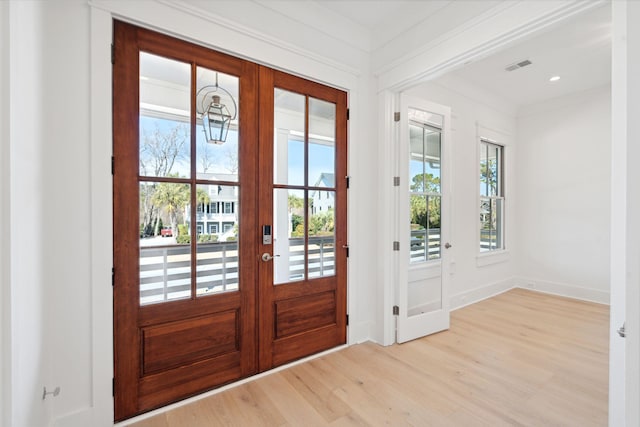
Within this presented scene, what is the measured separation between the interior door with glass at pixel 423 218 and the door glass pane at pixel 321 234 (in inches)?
27.5

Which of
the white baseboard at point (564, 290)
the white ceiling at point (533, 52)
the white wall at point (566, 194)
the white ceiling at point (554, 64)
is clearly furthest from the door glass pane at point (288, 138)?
the white baseboard at point (564, 290)

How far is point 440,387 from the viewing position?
2.18 metres

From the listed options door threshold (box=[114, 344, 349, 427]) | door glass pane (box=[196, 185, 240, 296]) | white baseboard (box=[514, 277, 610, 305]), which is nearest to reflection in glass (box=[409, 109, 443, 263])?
door threshold (box=[114, 344, 349, 427])

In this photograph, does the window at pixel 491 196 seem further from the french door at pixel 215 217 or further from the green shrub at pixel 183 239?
the green shrub at pixel 183 239

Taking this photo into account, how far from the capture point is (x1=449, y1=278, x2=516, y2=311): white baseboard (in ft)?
13.0

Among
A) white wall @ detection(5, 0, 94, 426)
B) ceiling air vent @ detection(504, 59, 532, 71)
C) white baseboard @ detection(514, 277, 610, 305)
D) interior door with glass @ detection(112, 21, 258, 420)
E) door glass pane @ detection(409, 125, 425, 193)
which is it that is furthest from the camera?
white baseboard @ detection(514, 277, 610, 305)

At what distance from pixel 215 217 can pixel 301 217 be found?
734 mm

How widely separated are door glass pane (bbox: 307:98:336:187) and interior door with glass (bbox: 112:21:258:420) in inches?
21.4

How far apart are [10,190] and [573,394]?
11.0 feet

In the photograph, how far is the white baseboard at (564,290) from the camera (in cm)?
416

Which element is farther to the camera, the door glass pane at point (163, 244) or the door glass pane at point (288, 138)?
the door glass pane at point (288, 138)

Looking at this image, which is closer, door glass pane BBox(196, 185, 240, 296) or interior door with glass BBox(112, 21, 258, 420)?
interior door with glass BBox(112, 21, 258, 420)

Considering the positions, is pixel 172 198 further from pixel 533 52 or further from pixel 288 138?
pixel 533 52

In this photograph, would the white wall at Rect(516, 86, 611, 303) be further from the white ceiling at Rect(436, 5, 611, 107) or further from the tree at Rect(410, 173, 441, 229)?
the tree at Rect(410, 173, 441, 229)
